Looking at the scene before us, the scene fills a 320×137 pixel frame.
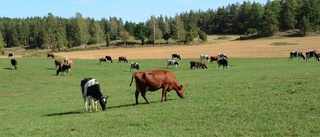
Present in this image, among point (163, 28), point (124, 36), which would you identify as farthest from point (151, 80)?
point (163, 28)

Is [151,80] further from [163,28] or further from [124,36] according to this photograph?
[163,28]

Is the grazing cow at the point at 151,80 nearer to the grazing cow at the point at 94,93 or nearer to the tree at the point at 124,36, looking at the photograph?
the grazing cow at the point at 94,93

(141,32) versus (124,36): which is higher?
(141,32)

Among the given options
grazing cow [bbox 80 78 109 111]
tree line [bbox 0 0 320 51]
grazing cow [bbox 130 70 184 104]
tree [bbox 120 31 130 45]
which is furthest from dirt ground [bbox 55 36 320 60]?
grazing cow [bbox 80 78 109 111]

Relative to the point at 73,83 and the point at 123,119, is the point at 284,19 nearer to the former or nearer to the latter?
the point at 73,83

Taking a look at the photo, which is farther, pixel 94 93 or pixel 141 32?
pixel 141 32

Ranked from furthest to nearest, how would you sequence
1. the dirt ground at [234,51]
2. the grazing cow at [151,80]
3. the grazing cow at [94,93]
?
the dirt ground at [234,51], the grazing cow at [151,80], the grazing cow at [94,93]

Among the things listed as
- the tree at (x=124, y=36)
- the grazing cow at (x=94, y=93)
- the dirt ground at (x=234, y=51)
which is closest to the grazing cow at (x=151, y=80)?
the grazing cow at (x=94, y=93)

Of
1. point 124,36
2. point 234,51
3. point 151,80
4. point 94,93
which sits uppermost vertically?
point 124,36

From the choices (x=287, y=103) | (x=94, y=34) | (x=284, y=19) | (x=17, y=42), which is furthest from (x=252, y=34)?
(x=287, y=103)

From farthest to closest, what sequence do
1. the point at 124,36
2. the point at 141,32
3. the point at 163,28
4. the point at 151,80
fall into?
the point at 163,28 < the point at 124,36 < the point at 141,32 < the point at 151,80

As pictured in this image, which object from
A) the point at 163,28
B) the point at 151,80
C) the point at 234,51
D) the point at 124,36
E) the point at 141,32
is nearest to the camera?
the point at 151,80

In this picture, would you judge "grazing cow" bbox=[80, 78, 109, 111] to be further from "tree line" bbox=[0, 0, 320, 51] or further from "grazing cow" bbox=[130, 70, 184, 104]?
"tree line" bbox=[0, 0, 320, 51]

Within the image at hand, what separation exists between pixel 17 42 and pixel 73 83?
166930 millimetres
